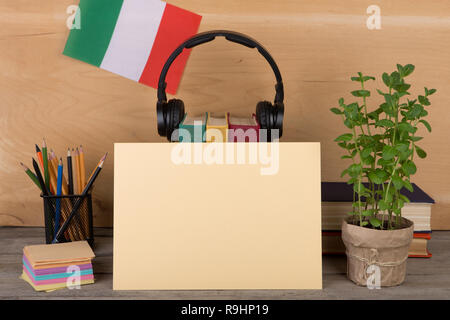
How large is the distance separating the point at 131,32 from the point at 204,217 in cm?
52

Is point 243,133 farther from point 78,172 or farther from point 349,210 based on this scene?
point 78,172

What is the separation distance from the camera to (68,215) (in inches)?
36.9

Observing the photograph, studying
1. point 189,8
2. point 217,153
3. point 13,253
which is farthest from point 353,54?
point 13,253

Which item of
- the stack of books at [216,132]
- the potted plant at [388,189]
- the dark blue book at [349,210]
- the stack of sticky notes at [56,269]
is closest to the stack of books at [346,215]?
the dark blue book at [349,210]

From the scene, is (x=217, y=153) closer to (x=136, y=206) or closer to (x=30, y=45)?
(x=136, y=206)

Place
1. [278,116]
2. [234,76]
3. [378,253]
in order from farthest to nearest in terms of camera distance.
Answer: [234,76] → [278,116] → [378,253]

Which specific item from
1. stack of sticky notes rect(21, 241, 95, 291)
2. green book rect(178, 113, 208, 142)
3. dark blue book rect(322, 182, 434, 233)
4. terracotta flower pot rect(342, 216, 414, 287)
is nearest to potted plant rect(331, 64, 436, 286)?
terracotta flower pot rect(342, 216, 414, 287)

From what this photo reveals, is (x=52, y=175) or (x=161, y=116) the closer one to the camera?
(x=161, y=116)

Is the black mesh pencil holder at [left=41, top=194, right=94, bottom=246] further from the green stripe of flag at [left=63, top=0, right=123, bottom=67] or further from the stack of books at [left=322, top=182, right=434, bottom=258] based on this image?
the stack of books at [left=322, top=182, right=434, bottom=258]

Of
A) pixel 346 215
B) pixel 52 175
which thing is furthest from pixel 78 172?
pixel 346 215

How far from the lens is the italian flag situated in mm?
1055

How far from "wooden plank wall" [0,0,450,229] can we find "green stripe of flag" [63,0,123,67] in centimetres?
2

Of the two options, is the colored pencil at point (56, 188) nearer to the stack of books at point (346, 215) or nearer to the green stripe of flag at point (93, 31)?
the green stripe of flag at point (93, 31)
